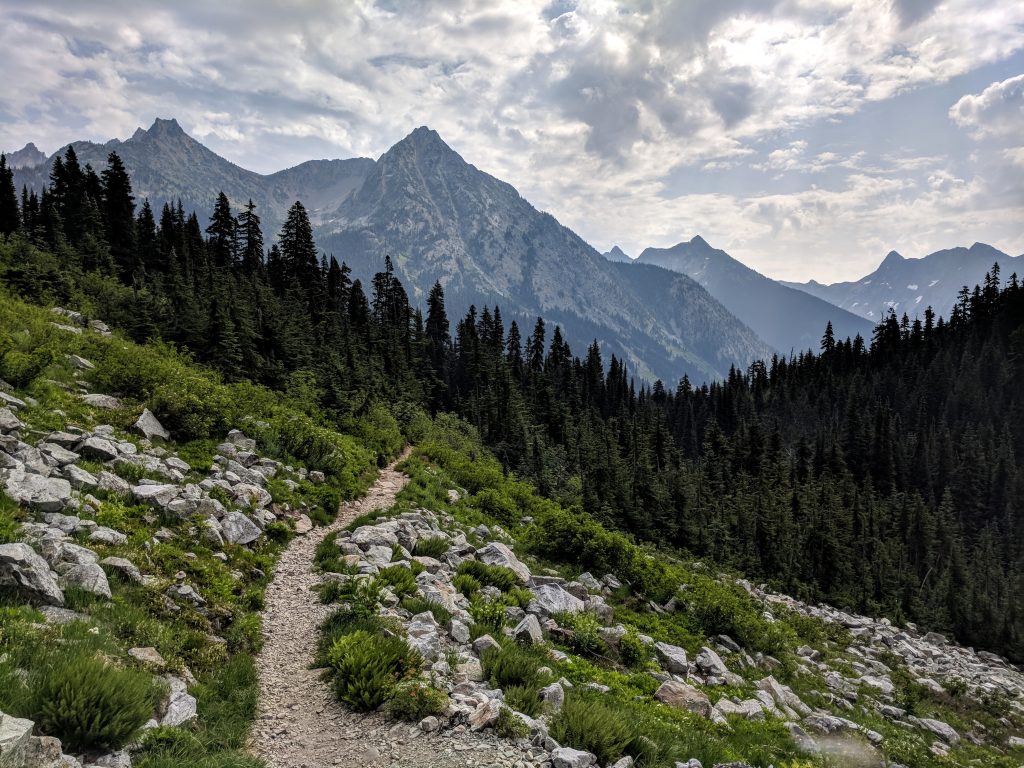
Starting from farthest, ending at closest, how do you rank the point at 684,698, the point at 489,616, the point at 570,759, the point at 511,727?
the point at 489,616 < the point at 684,698 < the point at 511,727 < the point at 570,759

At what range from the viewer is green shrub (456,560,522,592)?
579 inches

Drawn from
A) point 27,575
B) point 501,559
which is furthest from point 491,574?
point 27,575

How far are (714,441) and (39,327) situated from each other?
330 ft

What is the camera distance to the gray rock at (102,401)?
53.8ft

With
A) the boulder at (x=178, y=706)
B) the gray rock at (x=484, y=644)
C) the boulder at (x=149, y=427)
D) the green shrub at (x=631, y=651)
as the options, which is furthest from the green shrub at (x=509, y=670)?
the boulder at (x=149, y=427)

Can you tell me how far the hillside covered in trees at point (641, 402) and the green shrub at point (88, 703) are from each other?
13.9 meters

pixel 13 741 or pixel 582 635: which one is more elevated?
pixel 13 741

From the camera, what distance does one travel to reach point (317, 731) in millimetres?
7738

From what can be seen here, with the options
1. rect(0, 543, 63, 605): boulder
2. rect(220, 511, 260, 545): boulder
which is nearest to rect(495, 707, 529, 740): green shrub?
rect(0, 543, 63, 605): boulder

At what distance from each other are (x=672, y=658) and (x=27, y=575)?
13938 millimetres

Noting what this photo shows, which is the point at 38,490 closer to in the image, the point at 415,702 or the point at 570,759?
the point at 415,702

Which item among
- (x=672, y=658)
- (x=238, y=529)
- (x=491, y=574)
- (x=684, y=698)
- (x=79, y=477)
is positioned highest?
(x=79, y=477)

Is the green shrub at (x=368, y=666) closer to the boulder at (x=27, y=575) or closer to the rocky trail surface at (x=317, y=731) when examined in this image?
the rocky trail surface at (x=317, y=731)

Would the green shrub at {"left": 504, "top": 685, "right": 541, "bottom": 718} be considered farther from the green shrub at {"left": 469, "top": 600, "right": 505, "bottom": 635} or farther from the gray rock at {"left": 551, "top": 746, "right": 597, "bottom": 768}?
the green shrub at {"left": 469, "top": 600, "right": 505, "bottom": 635}
